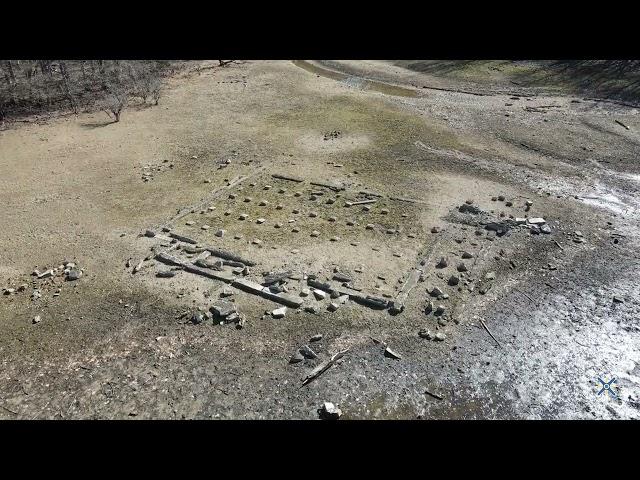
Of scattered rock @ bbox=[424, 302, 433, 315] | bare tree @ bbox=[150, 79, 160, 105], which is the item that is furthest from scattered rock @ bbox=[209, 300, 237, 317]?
bare tree @ bbox=[150, 79, 160, 105]

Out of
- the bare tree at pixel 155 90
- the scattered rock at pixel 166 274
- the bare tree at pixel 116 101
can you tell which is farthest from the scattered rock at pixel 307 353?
the bare tree at pixel 155 90

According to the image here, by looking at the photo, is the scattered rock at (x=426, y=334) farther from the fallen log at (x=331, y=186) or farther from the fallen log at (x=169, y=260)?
the fallen log at (x=331, y=186)

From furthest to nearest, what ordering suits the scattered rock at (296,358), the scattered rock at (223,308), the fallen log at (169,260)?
the fallen log at (169,260) → the scattered rock at (223,308) → the scattered rock at (296,358)

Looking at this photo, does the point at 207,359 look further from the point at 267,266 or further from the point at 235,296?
the point at 267,266

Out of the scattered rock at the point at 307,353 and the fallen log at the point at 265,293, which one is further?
the fallen log at the point at 265,293

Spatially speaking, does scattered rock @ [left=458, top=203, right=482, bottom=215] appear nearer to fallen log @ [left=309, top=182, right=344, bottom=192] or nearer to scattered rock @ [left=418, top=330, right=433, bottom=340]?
fallen log @ [left=309, top=182, right=344, bottom=192]
